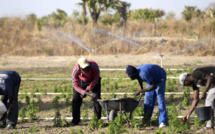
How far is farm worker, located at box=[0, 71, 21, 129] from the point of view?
24.9 ft

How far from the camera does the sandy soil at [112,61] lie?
2059 centimetres

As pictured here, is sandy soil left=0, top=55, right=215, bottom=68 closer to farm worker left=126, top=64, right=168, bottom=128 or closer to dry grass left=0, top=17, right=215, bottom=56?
dry grass left=0, top=17, right=215, bottom=56

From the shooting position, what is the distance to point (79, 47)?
25.2m

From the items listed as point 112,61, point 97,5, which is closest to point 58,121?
point 112,61

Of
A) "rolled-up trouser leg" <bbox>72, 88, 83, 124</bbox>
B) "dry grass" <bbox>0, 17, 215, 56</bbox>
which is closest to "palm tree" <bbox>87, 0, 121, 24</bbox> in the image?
"dry grass" <bbox>0, 17, 215, 56</bbox>

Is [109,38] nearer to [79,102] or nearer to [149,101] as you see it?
[79,102]

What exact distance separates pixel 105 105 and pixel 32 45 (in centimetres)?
1926

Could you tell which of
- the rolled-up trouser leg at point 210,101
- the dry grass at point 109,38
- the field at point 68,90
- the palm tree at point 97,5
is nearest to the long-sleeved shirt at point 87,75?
the field at point 68,90

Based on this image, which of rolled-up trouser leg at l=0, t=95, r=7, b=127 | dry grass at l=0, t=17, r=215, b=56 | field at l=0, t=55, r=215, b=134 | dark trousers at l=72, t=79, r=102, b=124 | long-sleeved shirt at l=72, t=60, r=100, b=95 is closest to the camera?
rolled-up trouser leg at l=0, t=95, r=7, b=127

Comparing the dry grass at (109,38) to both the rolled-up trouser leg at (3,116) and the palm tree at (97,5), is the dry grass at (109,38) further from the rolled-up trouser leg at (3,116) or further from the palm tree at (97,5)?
the rolled-up trouser leg at (3,116)

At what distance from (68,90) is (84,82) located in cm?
386

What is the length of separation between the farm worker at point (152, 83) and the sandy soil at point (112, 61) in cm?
1179

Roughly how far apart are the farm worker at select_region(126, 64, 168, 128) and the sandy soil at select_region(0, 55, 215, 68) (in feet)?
38.7

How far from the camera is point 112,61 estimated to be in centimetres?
2184
